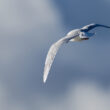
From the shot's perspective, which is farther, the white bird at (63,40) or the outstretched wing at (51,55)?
→ the white bird at (63,40)

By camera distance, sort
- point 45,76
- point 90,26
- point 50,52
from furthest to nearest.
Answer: point 90,26 → point 50,52 → point 45,76

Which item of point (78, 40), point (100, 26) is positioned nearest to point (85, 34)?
point (78, 40)

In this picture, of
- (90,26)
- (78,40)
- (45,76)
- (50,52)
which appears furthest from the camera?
(90,26)

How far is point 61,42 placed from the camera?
19906mm

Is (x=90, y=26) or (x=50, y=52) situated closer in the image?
(x=50, y=52)

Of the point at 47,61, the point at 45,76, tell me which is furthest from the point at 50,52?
the point at 45,76

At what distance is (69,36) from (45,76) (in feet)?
13.6

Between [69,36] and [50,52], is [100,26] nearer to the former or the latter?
[69,36]

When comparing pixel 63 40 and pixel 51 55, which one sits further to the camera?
pixel 63 40

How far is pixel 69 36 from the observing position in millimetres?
20875

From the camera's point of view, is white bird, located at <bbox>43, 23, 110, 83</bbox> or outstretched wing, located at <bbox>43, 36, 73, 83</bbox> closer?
outstretched wing, located at <bbox>43, 36, 73, 83</bbox>

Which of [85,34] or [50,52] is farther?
[85,34]

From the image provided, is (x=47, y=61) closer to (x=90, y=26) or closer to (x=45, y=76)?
(x=45, y=76)

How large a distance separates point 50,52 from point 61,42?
3.56ft
